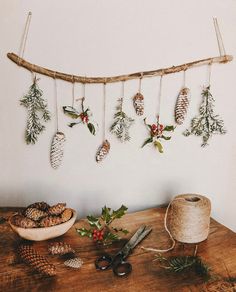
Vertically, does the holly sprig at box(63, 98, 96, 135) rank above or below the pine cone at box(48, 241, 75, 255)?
above

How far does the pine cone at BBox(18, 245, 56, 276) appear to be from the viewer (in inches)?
33.9

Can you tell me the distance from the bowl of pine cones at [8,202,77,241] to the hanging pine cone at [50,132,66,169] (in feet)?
0.96

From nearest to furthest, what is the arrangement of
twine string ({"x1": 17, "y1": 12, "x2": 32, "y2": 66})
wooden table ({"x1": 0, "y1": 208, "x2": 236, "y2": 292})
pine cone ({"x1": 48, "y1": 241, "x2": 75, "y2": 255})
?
wooden table ({"x1": 0, "y1": 208, "x2": 236, "y2": 292}) < pine cone ({"x1": 48, "y1": 241, "x2": 75, "y2": 255}) < twine string ({"x1": 17, "y1": 12, "x2": 32, "y2": 66})

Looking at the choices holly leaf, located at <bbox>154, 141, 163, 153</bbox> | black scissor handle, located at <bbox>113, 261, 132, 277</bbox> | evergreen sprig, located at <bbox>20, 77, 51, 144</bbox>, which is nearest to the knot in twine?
black scissor handle, located at <bbox>113, 261, 132, 277</bbox>

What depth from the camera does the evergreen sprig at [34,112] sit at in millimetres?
1271

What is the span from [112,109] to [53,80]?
10.7 inches

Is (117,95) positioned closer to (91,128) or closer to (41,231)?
(91,128)

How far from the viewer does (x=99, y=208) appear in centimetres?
142

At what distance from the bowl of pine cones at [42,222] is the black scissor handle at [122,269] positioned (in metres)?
0.22

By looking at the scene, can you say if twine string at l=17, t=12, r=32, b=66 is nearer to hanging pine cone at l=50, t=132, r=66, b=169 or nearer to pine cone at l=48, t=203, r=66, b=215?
hanging pine cone at l=50, t=132, r=66, b=169

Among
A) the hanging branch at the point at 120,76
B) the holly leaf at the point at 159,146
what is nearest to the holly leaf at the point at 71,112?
the hanging branch at the point at 120,76

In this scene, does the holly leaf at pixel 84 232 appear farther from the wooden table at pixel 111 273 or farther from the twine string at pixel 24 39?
the twine string at pixel 24 39

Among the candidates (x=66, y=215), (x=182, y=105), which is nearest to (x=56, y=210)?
(x=66, y=215)

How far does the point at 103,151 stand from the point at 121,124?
5.4 inches
